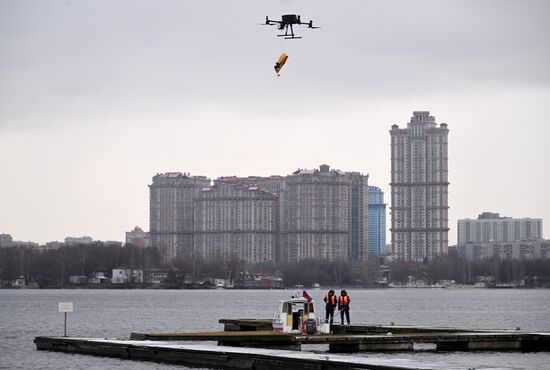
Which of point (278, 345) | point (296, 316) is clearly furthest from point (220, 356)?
point (296, 316)

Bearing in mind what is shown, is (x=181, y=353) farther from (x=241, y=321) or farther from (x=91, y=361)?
(x=241, y=321)

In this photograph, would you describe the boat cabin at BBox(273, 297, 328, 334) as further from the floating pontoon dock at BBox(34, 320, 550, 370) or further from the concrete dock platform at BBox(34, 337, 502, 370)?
the concrete dock platform at BBox(34, 337, 502, 370)

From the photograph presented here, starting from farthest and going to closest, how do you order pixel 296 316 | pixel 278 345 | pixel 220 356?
pixel 296 316 → pixel 278 345 → pixel 220 356

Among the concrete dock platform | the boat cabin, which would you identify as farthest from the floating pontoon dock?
the boat cabin

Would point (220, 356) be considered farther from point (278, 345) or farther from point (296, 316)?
point (296, 316)

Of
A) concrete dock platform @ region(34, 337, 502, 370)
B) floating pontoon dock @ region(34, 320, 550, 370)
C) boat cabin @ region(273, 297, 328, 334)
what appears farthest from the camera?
boat cabin @ region(273, 297, 328, 334)

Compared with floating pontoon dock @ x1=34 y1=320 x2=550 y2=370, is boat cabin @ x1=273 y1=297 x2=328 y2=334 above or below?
above

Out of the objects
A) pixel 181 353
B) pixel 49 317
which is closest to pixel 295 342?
pixel 181 353

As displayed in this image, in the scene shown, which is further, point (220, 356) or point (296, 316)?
point (296, 316)

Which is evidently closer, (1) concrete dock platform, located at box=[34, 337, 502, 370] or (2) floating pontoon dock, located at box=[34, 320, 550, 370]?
(1) concrete dock platform, located at box=[34, 337, 502, 370]

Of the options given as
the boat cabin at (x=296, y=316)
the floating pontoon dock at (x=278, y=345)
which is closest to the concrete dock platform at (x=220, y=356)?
the floating pontoon dock at (x=278, y=345)

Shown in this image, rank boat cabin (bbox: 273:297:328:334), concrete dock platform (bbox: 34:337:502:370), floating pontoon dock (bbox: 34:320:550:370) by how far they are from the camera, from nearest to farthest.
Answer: concrete dock platform (bbox: 34:337:502:370) → floating pontoon dock (bbox: 34:320:550:370) → boat cabin (bbox: 273:297:328:334)
